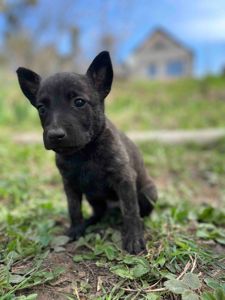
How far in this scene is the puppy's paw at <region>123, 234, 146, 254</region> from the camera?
308 cm

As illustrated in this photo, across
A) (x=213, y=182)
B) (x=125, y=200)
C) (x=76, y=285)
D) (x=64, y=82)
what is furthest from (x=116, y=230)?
(x=213, y=182)

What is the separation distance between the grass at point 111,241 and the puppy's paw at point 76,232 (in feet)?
0.29

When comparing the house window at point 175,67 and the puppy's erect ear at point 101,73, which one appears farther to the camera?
the house window at point 175,67

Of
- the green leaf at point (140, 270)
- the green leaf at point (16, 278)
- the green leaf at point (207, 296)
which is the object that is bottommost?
the green leaf at point (207, 296)

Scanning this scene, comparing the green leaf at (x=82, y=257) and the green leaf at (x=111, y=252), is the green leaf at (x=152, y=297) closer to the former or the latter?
the green leaf at (x=111, y=252)

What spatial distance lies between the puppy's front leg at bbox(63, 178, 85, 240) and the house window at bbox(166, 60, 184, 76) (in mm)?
32839

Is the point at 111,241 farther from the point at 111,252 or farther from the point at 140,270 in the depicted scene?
the point at 140,270

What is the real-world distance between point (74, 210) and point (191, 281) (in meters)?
1.30

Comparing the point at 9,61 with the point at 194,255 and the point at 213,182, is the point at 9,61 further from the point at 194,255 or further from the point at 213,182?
the point at 194,255

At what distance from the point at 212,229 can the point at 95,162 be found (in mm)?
1237

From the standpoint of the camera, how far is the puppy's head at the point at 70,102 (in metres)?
2.77

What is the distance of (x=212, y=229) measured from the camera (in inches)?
143

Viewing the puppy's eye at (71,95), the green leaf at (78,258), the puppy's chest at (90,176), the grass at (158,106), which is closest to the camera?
the puppy's eye at (71,95)

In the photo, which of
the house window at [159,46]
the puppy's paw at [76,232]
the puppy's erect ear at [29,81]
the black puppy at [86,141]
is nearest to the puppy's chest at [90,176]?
the black puppy at [86,141]
